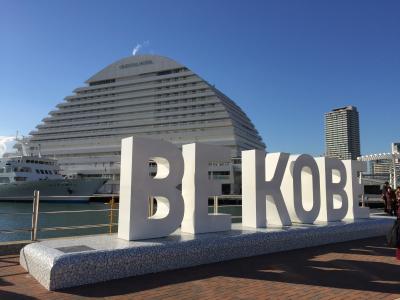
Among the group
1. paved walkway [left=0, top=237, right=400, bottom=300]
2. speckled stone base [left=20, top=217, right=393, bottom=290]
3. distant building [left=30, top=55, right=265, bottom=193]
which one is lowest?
paved walkway [left=0, top=237, right=400, bottom=300]

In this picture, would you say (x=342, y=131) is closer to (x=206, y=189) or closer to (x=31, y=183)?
(x=31, y=183)

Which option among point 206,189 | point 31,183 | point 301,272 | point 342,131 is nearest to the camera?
point 301,272

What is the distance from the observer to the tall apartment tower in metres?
178

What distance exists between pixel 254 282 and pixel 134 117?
302ft

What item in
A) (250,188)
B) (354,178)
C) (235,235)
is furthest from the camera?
(354,178)

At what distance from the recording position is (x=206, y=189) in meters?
7.28

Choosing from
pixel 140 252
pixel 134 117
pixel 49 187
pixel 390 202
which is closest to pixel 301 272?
pixel 140 252

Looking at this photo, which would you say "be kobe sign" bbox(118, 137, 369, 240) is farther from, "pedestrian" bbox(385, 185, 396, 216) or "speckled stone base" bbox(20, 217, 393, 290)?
"pedestrian" bbox(385, 185, 396, 216)

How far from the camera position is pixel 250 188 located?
8219 mm

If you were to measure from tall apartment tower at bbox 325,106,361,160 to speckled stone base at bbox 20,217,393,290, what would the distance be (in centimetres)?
17704

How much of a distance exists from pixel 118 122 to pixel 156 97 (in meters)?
11.7

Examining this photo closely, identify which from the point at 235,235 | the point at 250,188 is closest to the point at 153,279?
the point at 235,235

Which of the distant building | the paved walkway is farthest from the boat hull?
the paved walkway

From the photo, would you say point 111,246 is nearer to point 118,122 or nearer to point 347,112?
point 118,122
